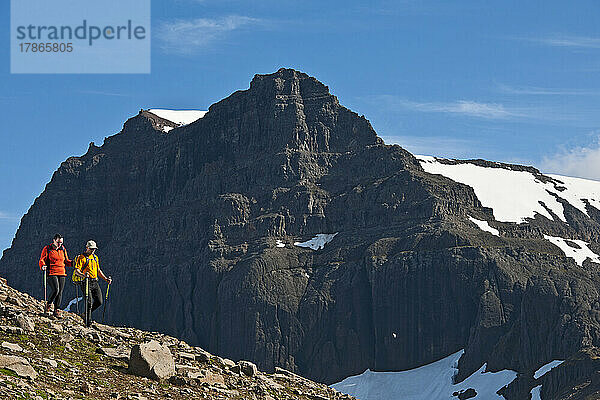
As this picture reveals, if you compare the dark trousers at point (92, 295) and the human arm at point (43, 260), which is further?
the dark trousers at point (92, 295)

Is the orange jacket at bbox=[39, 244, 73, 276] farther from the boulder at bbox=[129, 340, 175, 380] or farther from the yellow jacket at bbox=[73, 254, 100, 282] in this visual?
the boulder at bbox=[129, 340, 175, 380]

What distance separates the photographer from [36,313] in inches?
1565

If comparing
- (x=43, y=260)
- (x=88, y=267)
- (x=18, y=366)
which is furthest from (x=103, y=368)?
(x=43, y=260)

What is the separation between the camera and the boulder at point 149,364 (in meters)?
33.6

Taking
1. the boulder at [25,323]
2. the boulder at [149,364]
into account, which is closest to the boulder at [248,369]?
the boulder at [149,364]

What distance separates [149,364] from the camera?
110 feet

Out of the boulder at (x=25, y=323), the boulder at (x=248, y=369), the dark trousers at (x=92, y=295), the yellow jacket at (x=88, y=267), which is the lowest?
the boulder at (x=248, y=369)

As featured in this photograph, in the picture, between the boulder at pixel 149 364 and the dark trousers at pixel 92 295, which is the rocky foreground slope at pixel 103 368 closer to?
the boulder at pixel 149 364

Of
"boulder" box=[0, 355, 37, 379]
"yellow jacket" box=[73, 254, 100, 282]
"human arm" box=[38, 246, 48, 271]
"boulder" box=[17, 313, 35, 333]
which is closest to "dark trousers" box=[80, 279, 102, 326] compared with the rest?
"yellow jacket" box=[73, 254, 100, 282]

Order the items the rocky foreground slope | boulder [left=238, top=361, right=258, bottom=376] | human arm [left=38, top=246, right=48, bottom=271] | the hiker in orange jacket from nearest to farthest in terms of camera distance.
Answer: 1. the rocky foreground slope
2. boulder [left=238, top=361, right=258, bottom=376]
3. human arm [left=38, top=246, right=48, bottom=271]
4. the hiker in orange jacket

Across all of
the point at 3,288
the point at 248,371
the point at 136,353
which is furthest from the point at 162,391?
the point at 3,288

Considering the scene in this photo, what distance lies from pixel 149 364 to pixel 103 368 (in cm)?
143

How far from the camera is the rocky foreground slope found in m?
30.4

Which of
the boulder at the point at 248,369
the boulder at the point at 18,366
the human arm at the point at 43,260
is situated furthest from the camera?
the human arm at the point at 43,260
